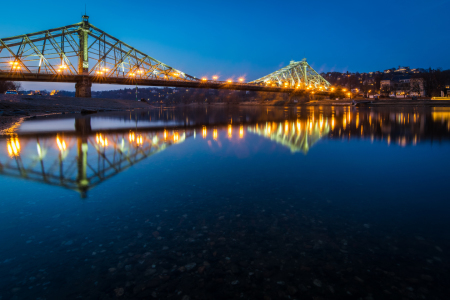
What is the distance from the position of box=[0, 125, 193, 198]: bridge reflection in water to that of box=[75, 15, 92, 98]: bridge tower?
46997 mm

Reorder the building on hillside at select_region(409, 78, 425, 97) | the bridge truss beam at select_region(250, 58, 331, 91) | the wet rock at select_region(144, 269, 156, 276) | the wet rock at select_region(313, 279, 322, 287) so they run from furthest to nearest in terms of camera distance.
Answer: the bridge truss beam at select_region(250, 58, 331, 91) → the building on hillside at select_region(409, 78, 425, 97) → the wet rock at select_region(144, 269, 156, 276) → the wet rock at select_region(313, 279, 322, 287)

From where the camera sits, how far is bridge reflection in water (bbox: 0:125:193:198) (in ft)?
23.4

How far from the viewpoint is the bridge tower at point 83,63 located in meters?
55.1

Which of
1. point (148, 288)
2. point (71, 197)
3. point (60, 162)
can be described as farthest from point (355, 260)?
point (60, 162)

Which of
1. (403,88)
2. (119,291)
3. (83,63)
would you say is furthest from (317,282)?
(403,88)

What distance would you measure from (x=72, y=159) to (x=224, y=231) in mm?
6947

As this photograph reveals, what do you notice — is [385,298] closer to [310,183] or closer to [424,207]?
[424,207]

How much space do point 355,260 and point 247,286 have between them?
4.79 ft

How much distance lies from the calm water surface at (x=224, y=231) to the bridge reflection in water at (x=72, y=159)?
8 centimetres

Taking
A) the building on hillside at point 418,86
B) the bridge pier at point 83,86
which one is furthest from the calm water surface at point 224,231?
the building on hillside at point 418,86

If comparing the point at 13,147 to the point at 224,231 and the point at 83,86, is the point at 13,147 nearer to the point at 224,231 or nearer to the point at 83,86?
the point at 224,231

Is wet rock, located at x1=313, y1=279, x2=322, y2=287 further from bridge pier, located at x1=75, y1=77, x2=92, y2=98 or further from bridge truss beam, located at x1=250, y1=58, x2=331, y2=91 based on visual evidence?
bridge truss beam, located at x1=250, y1=58, x2=331, y2=91

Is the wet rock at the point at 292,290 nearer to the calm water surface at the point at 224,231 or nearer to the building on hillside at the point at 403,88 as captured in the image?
the calm water surface at the point at 224,231

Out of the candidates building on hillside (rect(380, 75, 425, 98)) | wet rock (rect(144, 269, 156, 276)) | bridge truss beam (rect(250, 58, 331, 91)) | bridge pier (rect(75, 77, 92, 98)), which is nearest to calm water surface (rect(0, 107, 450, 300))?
wet rock (rect(144, 269, 156, 276))
